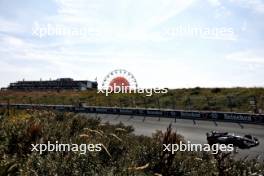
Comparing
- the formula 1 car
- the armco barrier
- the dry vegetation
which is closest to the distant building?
the dry vegetation

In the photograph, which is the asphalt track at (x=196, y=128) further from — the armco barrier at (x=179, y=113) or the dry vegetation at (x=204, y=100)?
the dry vegetation at (x=204, y=100)

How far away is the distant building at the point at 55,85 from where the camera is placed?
409 ft

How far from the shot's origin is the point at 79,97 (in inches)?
2741

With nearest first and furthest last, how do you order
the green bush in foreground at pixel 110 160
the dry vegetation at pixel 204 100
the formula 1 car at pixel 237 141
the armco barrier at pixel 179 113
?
the green bush in foreground at pixel 110 160
the formula 1 car at pixel 237 141
the armco barrier at pixel 179 113
the dry vegetation at pixel 204 100

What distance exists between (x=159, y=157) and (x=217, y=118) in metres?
28.4

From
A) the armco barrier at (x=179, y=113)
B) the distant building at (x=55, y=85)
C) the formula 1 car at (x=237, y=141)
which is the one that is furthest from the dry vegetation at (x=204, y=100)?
the distant building at (x=55, y=85)

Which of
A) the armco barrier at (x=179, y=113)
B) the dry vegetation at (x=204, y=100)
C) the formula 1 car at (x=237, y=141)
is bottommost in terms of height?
the formula 1 car at (x=237, y=141)

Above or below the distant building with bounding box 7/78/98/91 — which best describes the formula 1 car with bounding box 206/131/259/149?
Answer: below

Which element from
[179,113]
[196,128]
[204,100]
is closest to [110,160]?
[196,128]

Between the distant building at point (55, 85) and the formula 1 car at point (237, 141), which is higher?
the distant building at point (55, 85)

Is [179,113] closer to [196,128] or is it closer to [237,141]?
[196,128]

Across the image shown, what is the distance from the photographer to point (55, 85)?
133500 millimetres

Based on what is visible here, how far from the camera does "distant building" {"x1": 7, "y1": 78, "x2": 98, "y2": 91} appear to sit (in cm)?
12471

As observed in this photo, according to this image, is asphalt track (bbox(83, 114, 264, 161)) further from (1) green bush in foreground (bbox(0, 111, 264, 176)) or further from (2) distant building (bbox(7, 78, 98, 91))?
(2) distant building (bbox(7, 78, 98, 91))
